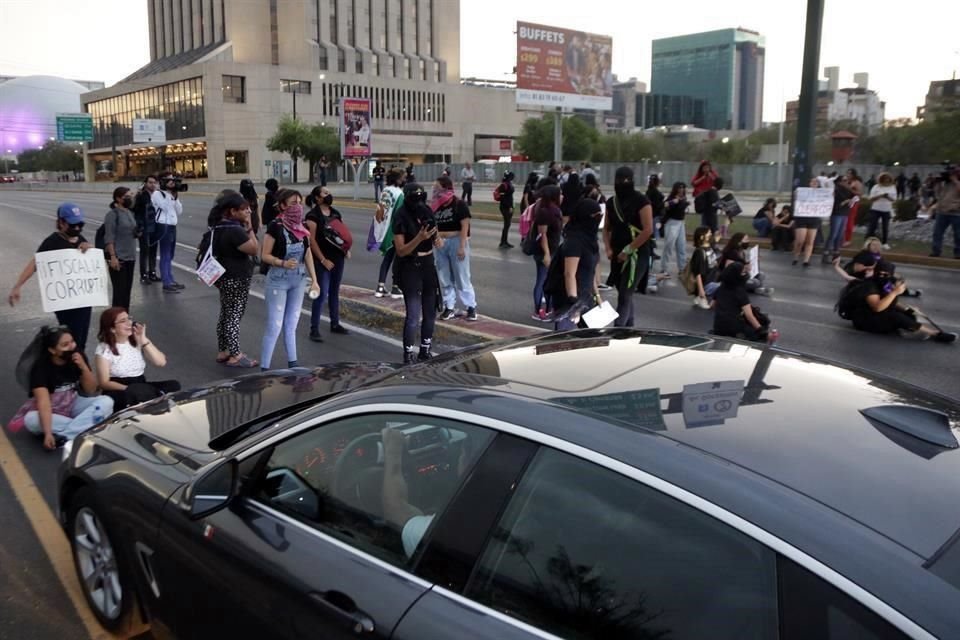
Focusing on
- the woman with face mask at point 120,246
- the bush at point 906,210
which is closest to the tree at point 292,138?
the bush at point 906,210

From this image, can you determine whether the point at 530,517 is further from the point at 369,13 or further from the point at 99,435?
the point at 369,13

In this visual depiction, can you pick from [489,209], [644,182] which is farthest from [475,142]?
[489,209]

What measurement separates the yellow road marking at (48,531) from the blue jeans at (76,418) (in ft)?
0.73

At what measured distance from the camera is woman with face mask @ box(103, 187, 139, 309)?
10.0 meters

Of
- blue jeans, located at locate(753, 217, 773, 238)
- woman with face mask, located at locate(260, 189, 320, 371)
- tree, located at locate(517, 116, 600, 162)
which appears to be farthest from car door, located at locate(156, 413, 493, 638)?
tree, located at locate(517, 116, 600, 162)

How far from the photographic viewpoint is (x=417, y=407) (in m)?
2.42

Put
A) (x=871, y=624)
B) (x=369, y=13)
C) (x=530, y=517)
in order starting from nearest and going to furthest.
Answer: (x=871, y=624) → (x=530, y=517) → (x=369, y=13)

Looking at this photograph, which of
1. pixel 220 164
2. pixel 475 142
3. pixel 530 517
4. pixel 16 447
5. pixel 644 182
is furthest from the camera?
pixel 475 142

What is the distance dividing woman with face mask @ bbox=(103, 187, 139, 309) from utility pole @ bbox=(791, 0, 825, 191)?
13.1m

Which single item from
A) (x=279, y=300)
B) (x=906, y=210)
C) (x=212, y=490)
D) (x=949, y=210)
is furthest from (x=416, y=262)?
(x=906, y=210)

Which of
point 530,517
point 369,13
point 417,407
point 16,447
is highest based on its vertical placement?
point 369,13

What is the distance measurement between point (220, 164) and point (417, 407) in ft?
300

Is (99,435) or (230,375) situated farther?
(230,375)

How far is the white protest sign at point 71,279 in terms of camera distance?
280 inches
